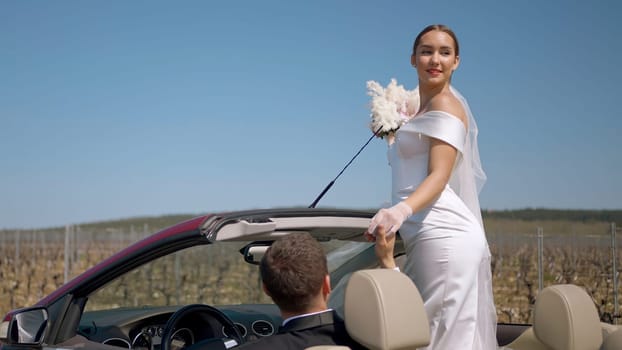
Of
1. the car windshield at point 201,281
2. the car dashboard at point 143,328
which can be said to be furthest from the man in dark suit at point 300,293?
the car windshield at point 201,281

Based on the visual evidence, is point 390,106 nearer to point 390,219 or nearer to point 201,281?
point 390,219

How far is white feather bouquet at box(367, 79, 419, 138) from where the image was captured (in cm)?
345

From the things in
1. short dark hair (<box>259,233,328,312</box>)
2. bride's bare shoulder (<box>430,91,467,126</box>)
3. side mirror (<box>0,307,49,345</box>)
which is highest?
bride's bare shoulder (<box>430,91,467,126</box>)

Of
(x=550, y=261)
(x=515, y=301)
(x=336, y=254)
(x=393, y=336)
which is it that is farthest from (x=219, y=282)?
(x=393, y=336)

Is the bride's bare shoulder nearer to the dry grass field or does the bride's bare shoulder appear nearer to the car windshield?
the dry grass field

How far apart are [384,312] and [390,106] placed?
1.34 meters

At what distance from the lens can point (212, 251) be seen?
19.9m

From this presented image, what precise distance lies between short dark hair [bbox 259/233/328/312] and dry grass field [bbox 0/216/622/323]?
6676mm

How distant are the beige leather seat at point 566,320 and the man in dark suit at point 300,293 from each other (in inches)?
43.1

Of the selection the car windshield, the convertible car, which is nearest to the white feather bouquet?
the convertible car

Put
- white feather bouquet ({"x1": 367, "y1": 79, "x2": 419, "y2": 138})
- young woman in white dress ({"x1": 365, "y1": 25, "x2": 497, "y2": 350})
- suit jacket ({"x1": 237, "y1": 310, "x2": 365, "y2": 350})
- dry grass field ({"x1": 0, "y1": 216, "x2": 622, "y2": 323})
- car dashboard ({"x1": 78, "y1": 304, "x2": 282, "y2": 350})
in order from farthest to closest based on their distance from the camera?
dry grass field ({"x1": 0, "y1": 216, "x2": 622, "y2": 323}) → white feather bouquet ({"x1": 367, "y1": 79, "x2": 419, "y2": 138}) → car dashboard ({"x1": 78, "y1": 304, "x2": 282, "y2": 350}) → young woman in white dress ({"x1": 365, "y1": 25, "x2": 497, "y2": 350}) → suit jacket ({"x1": 237, "y1": 310, "x2": 365, "y2": 350})

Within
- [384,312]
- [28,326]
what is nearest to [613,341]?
[384,312]

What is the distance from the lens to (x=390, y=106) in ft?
11.4

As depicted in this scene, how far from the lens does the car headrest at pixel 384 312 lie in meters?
2.36
